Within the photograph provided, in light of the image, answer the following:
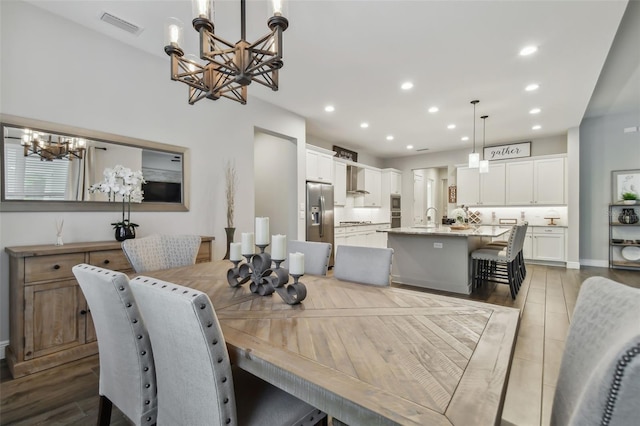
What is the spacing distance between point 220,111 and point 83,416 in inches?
131

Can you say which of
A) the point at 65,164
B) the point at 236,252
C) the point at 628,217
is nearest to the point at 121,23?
the point at 65,164

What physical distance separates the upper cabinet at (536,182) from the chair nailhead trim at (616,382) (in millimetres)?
7590

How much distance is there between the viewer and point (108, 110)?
2869mm

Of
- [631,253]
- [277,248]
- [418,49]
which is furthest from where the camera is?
[631,253]

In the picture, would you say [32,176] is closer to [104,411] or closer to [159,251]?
[159,251]

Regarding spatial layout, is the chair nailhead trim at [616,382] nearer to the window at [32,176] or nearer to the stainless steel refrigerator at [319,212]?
the window at [32,176]

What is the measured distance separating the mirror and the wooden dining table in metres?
2.02

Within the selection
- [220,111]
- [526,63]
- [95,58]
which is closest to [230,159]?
[220,111]

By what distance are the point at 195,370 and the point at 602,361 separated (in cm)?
99

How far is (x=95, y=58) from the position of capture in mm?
2787

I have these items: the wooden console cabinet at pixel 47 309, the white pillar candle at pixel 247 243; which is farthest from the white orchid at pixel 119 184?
the white pillar candle at pixel 247 243

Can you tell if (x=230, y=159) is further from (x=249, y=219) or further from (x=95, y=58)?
(x=95, y=58)

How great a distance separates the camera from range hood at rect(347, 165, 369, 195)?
23.6ft

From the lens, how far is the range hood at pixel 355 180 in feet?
23.6
